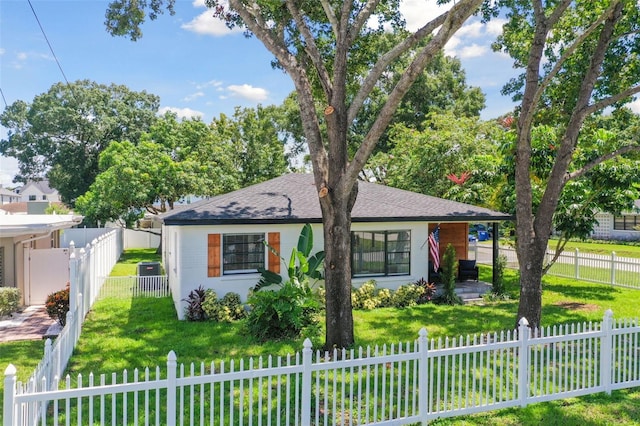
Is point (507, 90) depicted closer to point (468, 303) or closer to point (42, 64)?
point (468, 303)

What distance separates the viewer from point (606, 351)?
24.5 feet

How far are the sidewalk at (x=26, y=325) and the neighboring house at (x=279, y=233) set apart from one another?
3.33 m

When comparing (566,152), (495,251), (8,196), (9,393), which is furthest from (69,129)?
(9,393)

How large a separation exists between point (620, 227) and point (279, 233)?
39.6 meters

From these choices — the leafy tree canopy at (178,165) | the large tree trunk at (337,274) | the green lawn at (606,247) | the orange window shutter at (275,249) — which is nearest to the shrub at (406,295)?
the orange window shutter at (275,249)

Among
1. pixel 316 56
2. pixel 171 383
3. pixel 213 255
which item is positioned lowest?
pixel 171 383

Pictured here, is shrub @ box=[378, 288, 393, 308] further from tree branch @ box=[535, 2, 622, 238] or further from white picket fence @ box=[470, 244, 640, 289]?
white picket fence @ box=[470, 244, 640, 289]

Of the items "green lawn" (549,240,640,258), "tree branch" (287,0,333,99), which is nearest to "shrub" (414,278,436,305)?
"tree branch" (287,0,333,99)

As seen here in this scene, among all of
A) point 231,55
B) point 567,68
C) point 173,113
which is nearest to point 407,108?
point 173,113

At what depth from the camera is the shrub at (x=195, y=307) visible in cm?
1257

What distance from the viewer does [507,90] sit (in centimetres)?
1439

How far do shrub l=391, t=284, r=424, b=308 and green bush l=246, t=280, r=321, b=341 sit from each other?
4315mm

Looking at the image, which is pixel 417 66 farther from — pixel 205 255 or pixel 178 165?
pixel 178 165

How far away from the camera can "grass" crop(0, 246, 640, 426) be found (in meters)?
6.94
